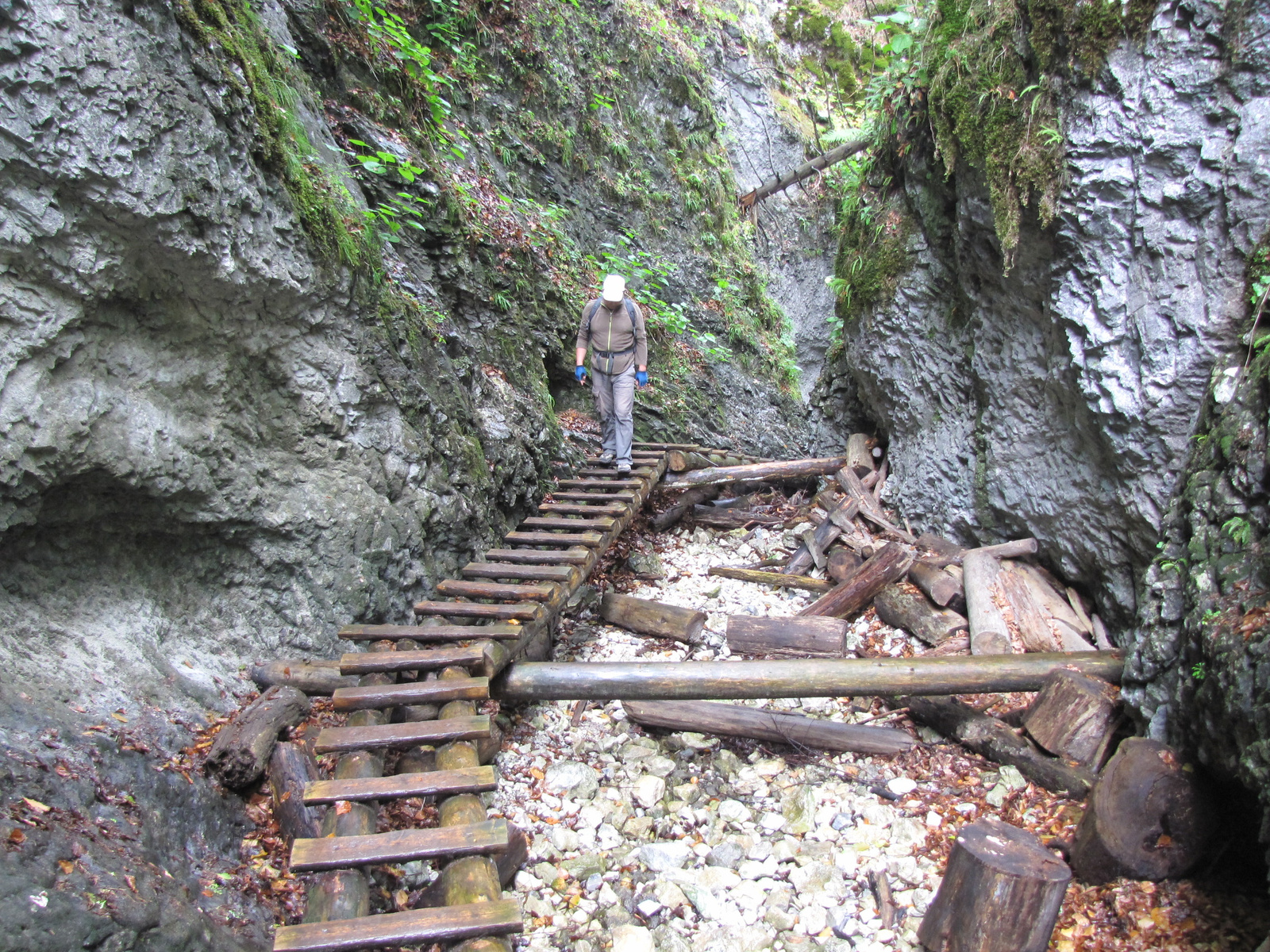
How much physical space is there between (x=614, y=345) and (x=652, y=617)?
2.98m

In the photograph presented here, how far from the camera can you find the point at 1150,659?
13.5 ft

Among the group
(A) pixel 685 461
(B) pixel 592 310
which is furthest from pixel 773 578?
A: (B) pixel 592 310

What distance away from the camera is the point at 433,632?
461 centimetres

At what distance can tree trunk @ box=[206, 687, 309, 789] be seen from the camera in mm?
3566

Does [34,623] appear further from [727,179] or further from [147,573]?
[727,179]

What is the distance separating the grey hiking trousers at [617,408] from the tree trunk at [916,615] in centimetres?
320

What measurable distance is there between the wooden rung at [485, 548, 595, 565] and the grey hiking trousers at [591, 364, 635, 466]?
7.58ft

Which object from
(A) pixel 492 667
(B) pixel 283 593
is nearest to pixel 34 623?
(B) pixel 283 593

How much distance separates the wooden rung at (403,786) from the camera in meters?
3.21

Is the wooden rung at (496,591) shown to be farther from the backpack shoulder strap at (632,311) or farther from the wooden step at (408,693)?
the backpack shoulder strap at (632,311)

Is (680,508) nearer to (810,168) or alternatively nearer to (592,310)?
(592,310)

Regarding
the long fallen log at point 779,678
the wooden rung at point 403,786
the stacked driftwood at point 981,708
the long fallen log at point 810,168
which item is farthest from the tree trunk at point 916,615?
the long fallen log at point 810,168

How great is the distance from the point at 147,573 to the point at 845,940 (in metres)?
4.47

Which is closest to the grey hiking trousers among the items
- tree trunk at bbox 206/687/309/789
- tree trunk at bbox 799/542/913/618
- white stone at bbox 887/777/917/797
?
tree trunk at bbox 799/542/913/618
